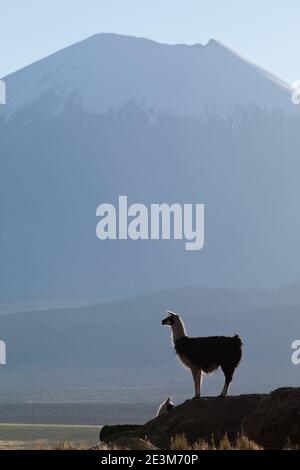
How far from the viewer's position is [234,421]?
22047mm

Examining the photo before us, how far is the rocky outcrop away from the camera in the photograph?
802 inches

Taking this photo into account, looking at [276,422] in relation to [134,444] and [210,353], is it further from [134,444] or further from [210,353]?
[210,353]

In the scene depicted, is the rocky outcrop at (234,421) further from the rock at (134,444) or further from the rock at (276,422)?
the rock at (134,444)

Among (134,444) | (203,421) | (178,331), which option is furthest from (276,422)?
(178,331)

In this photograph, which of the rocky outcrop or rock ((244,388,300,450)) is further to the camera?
the rocky outcrop

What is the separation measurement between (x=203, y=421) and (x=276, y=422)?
85.3 inches

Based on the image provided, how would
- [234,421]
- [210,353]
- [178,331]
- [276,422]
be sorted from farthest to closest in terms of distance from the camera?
[178,331] < [210,353] < [234,421] < [276,422]

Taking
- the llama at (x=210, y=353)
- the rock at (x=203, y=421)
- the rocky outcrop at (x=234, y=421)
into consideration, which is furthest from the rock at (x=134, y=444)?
the llama at (x=210, y=353)

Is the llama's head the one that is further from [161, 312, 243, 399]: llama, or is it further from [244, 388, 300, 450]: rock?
[244, 388, 300, 450]: rock

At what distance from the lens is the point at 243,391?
623ft

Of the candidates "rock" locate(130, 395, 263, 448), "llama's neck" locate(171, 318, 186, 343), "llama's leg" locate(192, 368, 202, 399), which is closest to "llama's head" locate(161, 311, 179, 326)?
"llama's neck" locate(171, 318, 186, 343)
